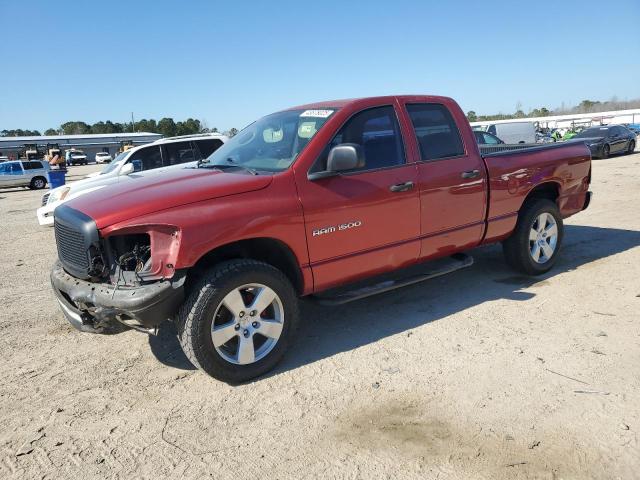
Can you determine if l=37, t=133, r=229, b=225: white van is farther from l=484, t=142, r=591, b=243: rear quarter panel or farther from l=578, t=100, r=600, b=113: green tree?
l=578, t=100, r=600, b=113: green tree

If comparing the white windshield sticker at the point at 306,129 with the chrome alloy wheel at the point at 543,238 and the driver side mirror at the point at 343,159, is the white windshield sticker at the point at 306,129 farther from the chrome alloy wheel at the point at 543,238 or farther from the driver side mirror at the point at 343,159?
the chrome alloy wheel at the point at 543,238

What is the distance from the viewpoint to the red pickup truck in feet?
10.8

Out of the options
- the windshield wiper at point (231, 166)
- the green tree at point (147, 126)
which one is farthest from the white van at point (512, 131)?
the green tree at point (147, 126)

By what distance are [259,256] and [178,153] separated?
8.08 meters

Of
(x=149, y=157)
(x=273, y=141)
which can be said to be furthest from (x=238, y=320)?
(x=149, y=157)

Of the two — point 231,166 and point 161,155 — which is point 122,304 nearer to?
point 231,166

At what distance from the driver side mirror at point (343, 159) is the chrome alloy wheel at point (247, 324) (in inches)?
38.7

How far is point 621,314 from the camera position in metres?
4.35

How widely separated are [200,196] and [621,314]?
3724 mm

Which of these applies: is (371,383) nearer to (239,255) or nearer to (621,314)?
(239,255)

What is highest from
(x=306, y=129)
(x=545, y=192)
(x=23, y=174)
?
(x=23, y=174)

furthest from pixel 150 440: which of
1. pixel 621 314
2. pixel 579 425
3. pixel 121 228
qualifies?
pixel 621 314

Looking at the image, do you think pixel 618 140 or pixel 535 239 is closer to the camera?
pixel 535 239

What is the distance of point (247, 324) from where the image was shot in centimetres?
353
